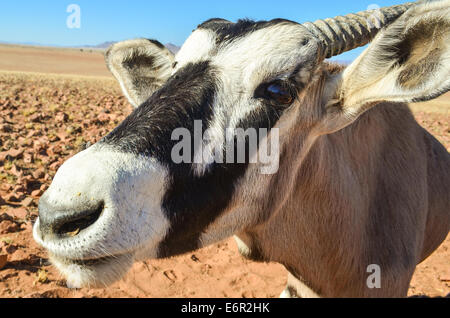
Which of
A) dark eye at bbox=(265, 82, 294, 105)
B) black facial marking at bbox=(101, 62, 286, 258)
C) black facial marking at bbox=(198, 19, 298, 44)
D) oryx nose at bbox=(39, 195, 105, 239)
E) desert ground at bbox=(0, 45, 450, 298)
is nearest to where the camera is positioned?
oryx nose at bbox=(39, 195, 105, 239)

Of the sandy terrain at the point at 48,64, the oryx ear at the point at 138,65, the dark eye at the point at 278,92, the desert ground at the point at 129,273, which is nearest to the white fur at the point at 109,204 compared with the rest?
the dark eye at the point at 278,92

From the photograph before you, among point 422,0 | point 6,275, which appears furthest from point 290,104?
point 6,275

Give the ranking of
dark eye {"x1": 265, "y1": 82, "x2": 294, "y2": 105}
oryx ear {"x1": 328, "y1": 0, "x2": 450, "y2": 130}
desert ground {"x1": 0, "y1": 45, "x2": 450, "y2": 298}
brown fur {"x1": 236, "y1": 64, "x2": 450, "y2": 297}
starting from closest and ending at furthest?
oryx ear {"x1": 328, "y1": 0, "x2": 450, "y2": 130}
dark eye {"x1": 265, "y1": 82, "x2": 294, "y2": 105}
brown fur {"x1": 236, "y1": 64, "x2": 450, "y2": 297}
desert ground {"x1": 0, "y1": 45, "x2": 450, "y2": 298}

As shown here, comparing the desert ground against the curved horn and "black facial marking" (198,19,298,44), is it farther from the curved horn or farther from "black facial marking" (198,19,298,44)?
the curved horn

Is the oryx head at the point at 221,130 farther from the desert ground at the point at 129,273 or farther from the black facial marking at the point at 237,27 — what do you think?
the desert ground at the point at 129,273

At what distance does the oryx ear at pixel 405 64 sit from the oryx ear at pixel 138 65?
171 centimetres

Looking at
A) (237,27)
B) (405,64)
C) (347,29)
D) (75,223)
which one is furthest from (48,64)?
(405,64)

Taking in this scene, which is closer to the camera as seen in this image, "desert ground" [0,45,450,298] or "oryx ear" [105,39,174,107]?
"oryx ear" [105,39,174,107]

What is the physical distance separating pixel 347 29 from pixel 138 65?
1926mm

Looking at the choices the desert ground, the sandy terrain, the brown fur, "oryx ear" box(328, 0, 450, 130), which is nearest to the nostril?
the brown fur

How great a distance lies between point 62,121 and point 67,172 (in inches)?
412

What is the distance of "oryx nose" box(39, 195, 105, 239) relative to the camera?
4.96 feet

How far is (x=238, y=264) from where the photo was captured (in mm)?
5102

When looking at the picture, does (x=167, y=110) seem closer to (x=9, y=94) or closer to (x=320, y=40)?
(x=320, y=40)
